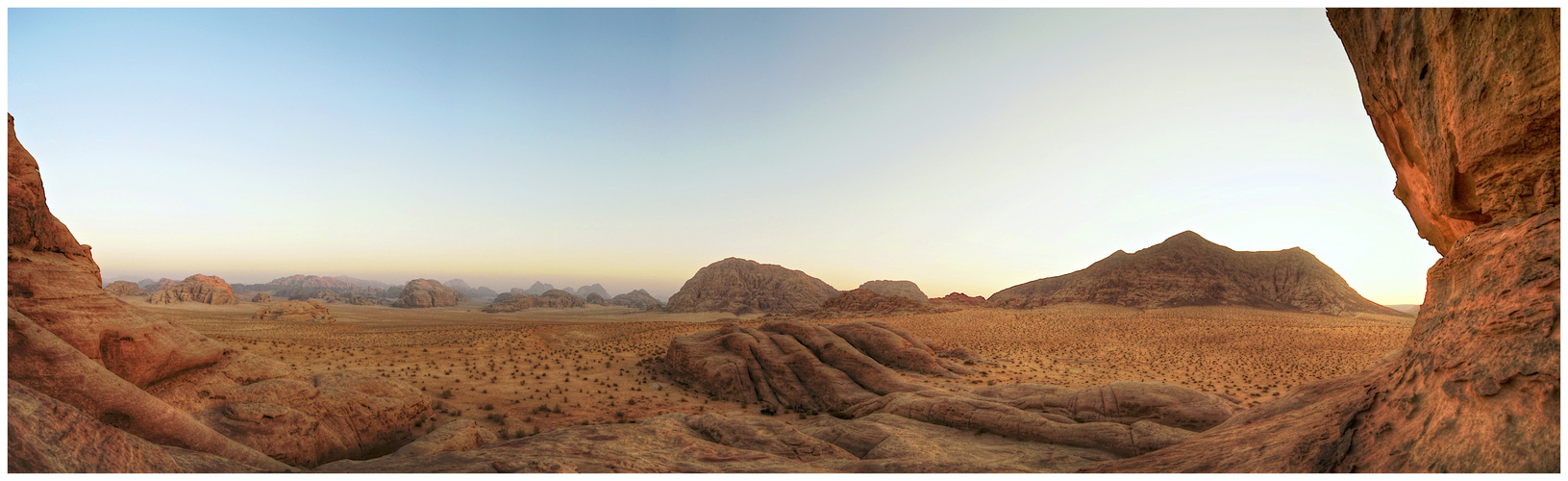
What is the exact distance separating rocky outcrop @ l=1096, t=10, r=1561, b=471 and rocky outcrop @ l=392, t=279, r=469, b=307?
154745mm

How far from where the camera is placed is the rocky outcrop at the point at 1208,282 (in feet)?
208

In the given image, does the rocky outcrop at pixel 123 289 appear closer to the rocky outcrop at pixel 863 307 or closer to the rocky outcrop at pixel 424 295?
the rocky outcrop at pixel 424 295

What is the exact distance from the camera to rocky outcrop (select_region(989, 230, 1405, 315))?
6328cm

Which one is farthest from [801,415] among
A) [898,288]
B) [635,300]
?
[635,300]

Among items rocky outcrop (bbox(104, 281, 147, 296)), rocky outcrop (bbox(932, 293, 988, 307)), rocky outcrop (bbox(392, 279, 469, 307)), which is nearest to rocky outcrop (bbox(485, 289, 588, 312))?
rocky outcrop (bbox(392, 279, 469, 307))

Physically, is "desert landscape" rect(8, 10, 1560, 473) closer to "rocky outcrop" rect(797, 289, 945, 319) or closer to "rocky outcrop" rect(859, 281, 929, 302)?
"rocky outcrop" rect(797, 289, 945, 319)

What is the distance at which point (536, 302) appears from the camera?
130250 millimetres

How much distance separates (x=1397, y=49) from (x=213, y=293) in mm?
139165

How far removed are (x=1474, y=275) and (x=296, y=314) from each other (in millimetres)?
86680

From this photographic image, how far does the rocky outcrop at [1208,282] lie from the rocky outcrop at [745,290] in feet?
152

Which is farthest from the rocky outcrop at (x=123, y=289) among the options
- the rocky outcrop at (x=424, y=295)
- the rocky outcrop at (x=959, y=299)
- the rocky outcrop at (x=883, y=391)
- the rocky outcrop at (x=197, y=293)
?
the rocky outcrop at (x=959, y=299)

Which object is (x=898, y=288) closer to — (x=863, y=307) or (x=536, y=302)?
(x=863, y=307)

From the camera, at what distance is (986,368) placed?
2891 centimetres

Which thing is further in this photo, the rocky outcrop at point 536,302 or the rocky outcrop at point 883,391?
the rocky outcrop at point 536,302
